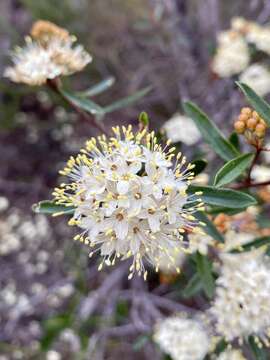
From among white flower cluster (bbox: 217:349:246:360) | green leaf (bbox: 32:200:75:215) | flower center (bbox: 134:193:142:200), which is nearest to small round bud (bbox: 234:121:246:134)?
flower center (bbox: 134:193:142:200)

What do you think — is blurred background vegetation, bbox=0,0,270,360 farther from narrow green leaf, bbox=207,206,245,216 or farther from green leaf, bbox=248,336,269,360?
narrow green leaf, bbox=207,206,245,216

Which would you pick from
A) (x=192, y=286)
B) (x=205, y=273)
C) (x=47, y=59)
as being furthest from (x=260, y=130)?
(x=47, y=59)

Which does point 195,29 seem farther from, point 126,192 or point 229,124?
point 126,192

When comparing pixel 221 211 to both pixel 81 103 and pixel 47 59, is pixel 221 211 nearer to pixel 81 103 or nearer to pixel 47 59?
pixel 81 103

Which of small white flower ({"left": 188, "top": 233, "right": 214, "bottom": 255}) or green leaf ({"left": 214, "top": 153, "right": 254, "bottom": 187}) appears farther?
small white flower ({"left": 188, "top": 233, "right": 214, "bottom": 255})

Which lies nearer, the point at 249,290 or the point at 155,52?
the point at 249,290

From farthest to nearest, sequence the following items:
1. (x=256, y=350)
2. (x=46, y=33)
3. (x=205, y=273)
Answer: (x=46, y=33) < (x=256, y=350) < (x=205, y=273)

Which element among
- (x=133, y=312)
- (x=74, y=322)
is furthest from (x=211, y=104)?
(x=74, y=322)
